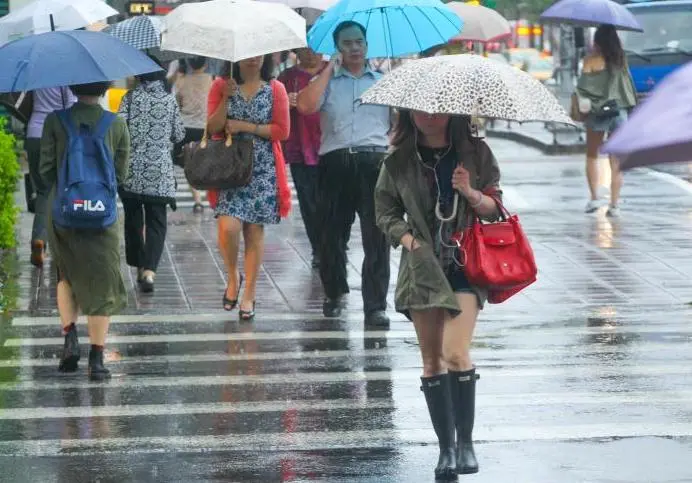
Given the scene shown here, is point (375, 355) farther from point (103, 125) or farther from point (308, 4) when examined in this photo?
point (308, 4)

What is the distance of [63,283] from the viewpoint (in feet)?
30.3

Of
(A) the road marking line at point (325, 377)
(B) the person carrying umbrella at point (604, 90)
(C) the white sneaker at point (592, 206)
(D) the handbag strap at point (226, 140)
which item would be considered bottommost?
(C) the white sneaker at point (592, 206)

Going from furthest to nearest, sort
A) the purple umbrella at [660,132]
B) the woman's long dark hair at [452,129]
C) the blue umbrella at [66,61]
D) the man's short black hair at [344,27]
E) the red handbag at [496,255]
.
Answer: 1. the man's short black hair at [344,27]
2. the blue umbrella at [66,61]
3. the woman's long dark hair at [452,129]
4. the red handbag at [496,255]
5. the purple umbrella at [660,132]

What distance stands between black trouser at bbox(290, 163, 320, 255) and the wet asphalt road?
0.40 metres

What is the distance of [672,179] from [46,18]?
35.0 feet

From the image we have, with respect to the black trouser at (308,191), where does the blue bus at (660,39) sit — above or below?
below

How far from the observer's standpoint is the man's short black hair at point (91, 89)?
8.93m

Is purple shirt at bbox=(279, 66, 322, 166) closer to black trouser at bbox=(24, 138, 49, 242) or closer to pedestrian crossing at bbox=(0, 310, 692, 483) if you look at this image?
pedestrian crossing at bbox=(0, 310, 692, 483)

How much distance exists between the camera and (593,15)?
17203 millimetres

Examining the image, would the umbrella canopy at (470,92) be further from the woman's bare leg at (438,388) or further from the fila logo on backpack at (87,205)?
the fila logo on backpack at (87,205)

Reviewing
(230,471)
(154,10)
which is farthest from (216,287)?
(154,10)

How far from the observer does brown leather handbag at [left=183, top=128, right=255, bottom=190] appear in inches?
423

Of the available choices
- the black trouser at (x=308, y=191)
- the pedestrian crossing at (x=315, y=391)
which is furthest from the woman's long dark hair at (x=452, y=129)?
the black trouser at (x=308, y=191)

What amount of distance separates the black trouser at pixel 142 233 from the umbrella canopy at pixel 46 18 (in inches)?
52.7
